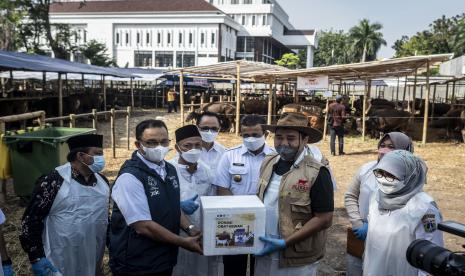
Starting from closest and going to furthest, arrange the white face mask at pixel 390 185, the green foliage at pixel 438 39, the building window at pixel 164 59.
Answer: the white face mask at pixel 390 185
the green foliage at pixel 438 39
the building window at pixel 164 59

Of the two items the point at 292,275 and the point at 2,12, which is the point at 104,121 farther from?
the point at 2,12

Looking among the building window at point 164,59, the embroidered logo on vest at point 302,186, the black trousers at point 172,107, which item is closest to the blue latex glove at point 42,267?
the embroidered logo on vest at point 302,186

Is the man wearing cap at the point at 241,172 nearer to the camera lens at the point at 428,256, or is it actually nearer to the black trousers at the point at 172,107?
the camera lens at the point at 428,256

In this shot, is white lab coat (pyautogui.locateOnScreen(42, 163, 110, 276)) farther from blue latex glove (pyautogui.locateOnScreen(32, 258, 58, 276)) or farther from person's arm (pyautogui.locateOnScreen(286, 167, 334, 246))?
person's arm (pyautogui.locateOnScreen(286, 167, 334, 246))

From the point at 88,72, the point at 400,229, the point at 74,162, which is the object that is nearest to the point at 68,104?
the point at 88,72

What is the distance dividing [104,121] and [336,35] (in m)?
61.2

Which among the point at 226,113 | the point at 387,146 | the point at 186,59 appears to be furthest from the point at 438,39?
the point at 387,146

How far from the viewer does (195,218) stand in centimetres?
305

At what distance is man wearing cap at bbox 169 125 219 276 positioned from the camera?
10.1 feet

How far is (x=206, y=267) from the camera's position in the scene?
3072 millimetres

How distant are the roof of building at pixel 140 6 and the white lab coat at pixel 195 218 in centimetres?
4965

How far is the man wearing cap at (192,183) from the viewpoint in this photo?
3.07m

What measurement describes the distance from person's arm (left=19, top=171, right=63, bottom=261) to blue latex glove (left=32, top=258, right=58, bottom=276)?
4 centimetres

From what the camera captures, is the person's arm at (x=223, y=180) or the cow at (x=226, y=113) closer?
the person's arm at (x=223, y=180)
